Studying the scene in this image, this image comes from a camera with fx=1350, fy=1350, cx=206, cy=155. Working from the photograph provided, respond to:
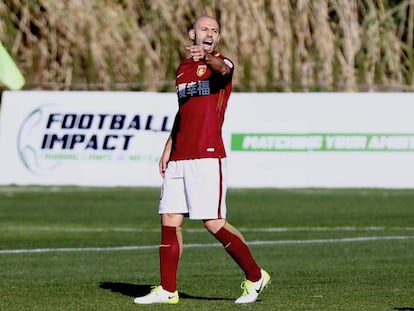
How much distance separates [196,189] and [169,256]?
565 mm

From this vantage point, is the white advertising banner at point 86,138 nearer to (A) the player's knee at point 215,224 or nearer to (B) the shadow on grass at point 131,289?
(B) the shadow on grass at point 131,289

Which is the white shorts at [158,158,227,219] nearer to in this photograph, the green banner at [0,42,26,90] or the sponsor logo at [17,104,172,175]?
the sponsor logo at [17,104,172,175]

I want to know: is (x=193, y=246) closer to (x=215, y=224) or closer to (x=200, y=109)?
(x=215, y=224)

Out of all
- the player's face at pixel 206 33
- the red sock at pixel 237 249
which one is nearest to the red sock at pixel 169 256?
the red sock at pixel 237 249

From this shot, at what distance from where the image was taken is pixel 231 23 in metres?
32.7

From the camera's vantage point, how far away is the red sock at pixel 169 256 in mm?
9641

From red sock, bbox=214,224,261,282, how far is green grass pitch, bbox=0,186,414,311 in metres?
0.24

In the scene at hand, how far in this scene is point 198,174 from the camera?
9.50 metres

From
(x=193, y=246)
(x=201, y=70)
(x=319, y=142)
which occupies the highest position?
(x=201, y=70)

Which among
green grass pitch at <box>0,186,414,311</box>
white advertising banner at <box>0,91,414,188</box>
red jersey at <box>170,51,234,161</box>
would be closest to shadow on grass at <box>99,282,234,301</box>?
green grass pitch at <box>0,186,414,311</box>

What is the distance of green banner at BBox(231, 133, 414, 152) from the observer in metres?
23.9

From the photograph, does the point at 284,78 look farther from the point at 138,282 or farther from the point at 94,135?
the point at 138,282

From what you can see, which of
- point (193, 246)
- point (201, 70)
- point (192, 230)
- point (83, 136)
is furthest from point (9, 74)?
point (201, 70)

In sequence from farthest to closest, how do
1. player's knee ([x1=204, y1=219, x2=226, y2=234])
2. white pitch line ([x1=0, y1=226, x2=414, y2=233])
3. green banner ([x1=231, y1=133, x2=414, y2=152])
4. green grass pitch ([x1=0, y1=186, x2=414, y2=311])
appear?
1. green banner ([x1=231, y1=133, x2=414, y2=152])
2. white pitch line ([x1=0, y1=226, x2=414, y2=233])
3. green grass pitch ([x1=0, y1=186, x2=414, y2=311])
4. player's knee ([x1=204, y1=219, x2=226, y2=234])
